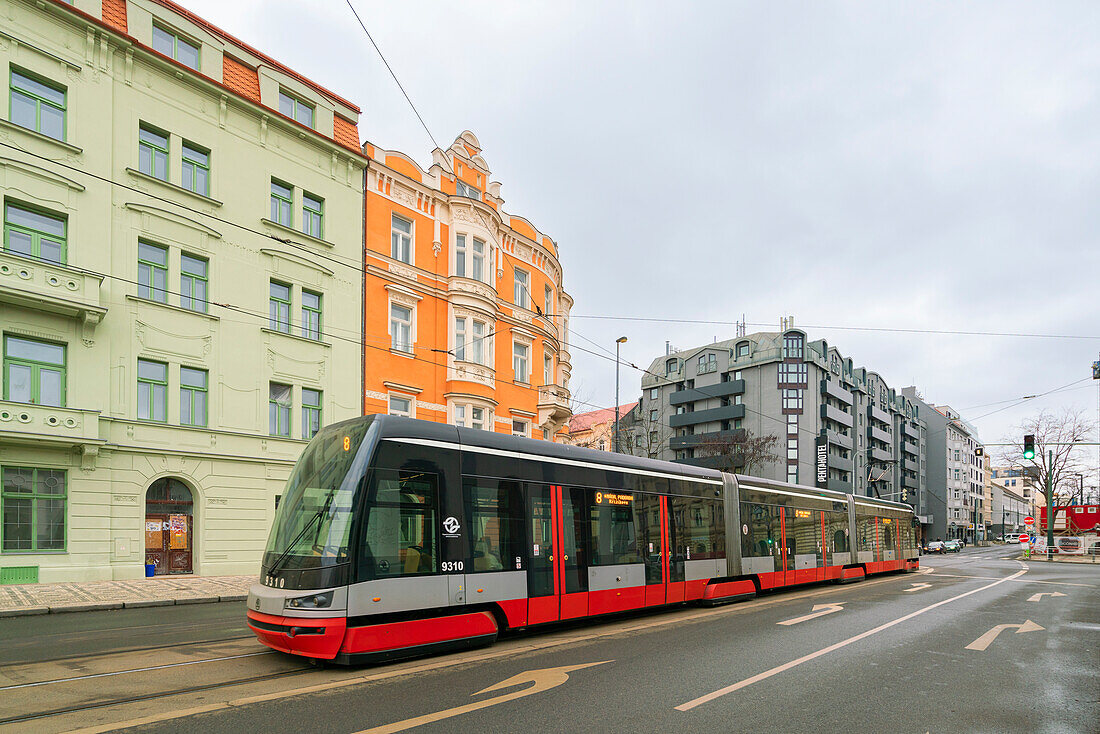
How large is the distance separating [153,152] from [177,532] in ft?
37.7

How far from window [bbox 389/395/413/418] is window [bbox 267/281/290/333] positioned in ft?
15.6

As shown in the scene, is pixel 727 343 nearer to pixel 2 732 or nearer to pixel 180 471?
pixel 180 471

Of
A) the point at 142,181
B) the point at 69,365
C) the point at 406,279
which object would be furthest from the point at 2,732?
the point at 406,279

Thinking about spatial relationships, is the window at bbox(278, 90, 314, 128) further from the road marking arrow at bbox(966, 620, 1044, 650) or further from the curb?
the road marking arrow at bbox(966, 620, 1044, 650)

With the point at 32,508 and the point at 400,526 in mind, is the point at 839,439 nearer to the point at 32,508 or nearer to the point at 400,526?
the point at 32,508

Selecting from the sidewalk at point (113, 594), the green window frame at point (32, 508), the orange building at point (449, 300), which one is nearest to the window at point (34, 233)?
the green window frame at point (32, 508)

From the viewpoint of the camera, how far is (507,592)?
959 cm

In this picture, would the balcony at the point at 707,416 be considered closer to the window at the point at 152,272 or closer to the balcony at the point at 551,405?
the balcony at the point at 551,405

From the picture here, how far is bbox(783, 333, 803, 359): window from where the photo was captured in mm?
71438

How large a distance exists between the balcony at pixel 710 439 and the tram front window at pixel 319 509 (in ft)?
179

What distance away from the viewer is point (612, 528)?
11.7 metres

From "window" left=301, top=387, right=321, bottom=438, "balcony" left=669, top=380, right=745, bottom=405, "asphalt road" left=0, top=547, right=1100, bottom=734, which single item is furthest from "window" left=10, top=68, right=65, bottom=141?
"balcony" left=669, top=380, right=745, bottom=405

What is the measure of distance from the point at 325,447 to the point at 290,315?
17.0 metres

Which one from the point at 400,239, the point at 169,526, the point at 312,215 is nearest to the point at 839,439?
the point at 400,239
